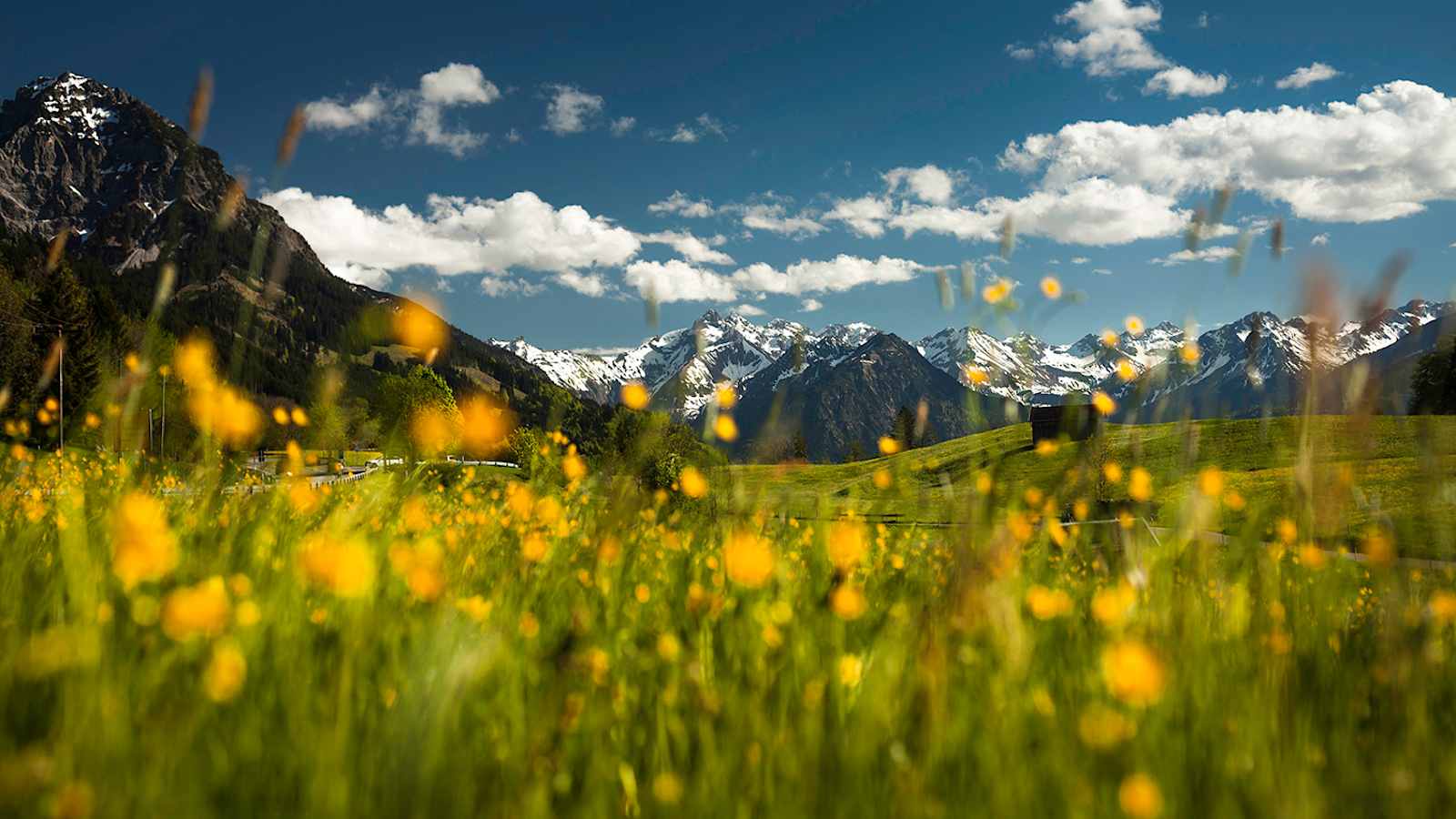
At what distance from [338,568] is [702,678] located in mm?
982

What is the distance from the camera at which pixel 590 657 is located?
6.86 feet

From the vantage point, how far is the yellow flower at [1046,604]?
96.7 inches

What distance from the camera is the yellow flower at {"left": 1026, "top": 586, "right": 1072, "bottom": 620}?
2457mm

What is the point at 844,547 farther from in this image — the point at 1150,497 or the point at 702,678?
the point at 1150,497

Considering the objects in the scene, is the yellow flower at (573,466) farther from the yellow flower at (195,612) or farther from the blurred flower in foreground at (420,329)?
the yellow flower at (195,612)

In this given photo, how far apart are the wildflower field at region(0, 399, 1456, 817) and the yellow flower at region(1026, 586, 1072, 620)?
0.02 meters

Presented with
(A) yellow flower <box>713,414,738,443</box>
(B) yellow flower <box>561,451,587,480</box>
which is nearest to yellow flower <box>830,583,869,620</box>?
(A) yellow flower <box>713,414,738,443</box>

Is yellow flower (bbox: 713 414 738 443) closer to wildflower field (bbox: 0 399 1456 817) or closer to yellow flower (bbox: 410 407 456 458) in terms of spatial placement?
wildflower field (bbox: 0 399 1456 817)

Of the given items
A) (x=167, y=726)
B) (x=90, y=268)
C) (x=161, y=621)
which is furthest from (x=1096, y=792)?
(x=90, y=268)

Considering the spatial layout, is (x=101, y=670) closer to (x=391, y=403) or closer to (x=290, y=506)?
(x=290, y=506)

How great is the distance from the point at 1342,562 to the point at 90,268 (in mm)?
192622

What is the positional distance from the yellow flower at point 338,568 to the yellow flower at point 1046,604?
6.32 ft

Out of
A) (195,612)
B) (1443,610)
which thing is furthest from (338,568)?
(1443,610)

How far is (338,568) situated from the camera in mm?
2002
